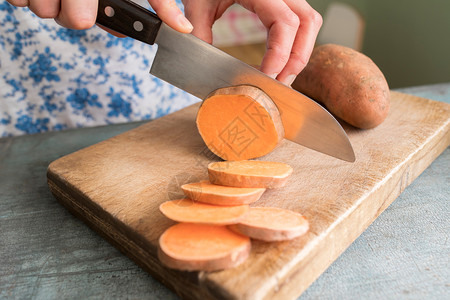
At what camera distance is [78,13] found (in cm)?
114

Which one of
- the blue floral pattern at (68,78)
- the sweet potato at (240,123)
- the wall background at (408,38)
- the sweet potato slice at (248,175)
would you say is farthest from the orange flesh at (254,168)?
the wall background at (408,38)

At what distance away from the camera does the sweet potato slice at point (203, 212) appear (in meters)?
0.89

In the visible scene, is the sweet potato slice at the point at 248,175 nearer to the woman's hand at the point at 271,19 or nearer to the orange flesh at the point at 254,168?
the orange flesh at the point at 254,168

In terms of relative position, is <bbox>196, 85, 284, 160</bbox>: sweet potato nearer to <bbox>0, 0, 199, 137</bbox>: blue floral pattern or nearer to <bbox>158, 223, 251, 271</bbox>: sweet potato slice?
<bbox>158, 223, 251, 271</bbox>: sweet potato slice

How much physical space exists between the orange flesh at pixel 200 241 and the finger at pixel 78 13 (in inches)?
26.7

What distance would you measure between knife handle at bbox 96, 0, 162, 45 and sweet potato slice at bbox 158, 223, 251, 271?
66cm

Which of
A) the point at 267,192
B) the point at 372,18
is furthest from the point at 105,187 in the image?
the point at 372,18

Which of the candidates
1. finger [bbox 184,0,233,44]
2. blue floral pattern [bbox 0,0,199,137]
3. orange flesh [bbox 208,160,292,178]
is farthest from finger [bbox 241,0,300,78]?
blue floral pattern [bbox 0,0,199,137]

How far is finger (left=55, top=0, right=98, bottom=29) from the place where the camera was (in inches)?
44.7

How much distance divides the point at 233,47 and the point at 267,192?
175 inches

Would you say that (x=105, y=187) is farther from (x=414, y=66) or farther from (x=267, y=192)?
(x=414, y=66)

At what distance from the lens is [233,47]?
17.5ft

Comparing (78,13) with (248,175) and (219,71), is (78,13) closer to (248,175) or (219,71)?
(219,71)

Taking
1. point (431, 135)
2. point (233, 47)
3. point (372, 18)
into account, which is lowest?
point (233, 47)
